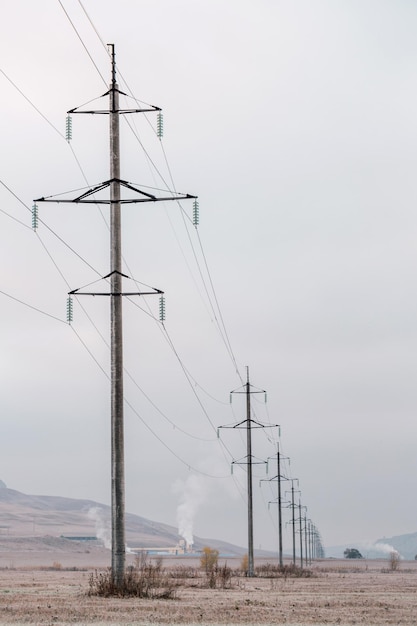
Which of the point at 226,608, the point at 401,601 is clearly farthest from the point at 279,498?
the point at 226,608

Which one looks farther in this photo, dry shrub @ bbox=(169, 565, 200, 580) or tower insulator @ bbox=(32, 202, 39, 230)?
dry shrub @ bbox=(169, 565, 200, 580)

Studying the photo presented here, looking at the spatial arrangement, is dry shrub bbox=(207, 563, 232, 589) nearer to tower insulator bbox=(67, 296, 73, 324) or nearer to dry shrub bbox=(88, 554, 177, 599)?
dry shrub bbox=(88, 554, 177, 599)

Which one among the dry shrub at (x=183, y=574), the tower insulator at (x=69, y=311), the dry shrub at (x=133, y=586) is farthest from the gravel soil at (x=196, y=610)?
the dry shrub at (x=183, y=574)

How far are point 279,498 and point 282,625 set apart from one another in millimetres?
78279

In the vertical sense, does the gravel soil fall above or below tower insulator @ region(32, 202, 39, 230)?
below

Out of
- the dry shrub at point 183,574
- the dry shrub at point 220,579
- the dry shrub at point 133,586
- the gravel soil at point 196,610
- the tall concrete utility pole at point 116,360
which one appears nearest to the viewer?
the gravel soil at point 196,610

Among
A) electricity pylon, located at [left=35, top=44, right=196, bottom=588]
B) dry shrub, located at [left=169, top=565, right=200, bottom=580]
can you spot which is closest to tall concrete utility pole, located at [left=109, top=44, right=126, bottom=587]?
electricity pylon, located at [left=35, top=44, right=196, bottom=588]

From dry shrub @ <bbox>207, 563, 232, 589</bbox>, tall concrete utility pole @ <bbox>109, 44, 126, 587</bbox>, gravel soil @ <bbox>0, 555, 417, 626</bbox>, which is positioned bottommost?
gravel soil @ <bbox>0, 555, 417, 626</bbox>

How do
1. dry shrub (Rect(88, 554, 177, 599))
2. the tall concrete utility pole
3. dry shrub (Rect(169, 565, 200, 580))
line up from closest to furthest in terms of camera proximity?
dry shrub (Rect(88, 554, 177, 599)) → the tall concrete utility pole → dry shrub (Rect(169, 565, 200, 580))

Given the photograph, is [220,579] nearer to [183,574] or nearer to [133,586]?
[133,586]

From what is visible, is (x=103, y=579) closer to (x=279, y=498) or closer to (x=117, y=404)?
(x=117, y=404)

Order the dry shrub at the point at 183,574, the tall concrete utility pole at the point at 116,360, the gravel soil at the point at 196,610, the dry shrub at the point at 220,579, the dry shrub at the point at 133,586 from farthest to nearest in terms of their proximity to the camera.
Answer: the dry shrub at the point at 183,574, the dry shrub at the point at 220,579, the tall concrete utility pole at the point at 116,360, the dry shrub at the point at 133,586, the gravel soil at the point at 196,610

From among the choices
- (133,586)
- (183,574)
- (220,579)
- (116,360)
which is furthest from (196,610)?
(183,574)

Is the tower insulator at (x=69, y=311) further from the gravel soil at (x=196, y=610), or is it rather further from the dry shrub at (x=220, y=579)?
the dry shrub at (x=220, y=579)
